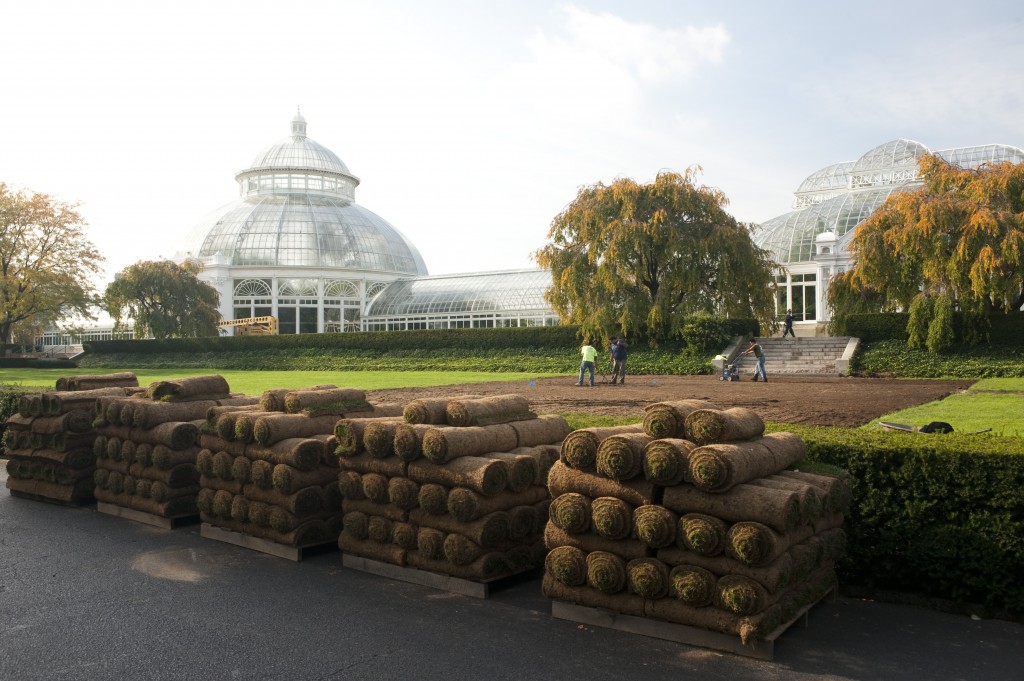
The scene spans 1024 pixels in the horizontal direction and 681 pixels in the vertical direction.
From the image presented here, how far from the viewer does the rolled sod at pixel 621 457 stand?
5586 millimetres

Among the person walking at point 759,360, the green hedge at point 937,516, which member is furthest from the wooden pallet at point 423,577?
the person walking at point 759,360

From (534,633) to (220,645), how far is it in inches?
85.3

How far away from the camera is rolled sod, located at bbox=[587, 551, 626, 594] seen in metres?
5.54

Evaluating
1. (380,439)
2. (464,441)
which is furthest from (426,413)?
(464,441)

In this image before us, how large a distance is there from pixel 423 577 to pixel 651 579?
7.08 ft

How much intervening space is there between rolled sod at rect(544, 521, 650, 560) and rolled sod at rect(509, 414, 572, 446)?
138 centimetres

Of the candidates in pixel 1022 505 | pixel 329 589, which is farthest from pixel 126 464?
pixel 1022 505

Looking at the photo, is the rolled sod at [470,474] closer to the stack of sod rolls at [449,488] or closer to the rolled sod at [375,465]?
the stack of sod rolls at [449,488]

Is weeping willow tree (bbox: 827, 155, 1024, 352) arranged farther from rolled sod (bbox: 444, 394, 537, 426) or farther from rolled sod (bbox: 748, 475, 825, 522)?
rolled sod (bbox: 748, 475, 825, 522)

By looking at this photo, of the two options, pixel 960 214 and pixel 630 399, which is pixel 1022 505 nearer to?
pixel 630 399

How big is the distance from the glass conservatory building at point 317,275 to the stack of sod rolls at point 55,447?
153 feet

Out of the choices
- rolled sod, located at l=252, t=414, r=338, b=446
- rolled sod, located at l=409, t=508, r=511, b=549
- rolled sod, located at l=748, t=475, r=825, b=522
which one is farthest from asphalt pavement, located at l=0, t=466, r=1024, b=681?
rolled sod, located at l=252, t=414, r=338, b=446

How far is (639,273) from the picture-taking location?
108 feet

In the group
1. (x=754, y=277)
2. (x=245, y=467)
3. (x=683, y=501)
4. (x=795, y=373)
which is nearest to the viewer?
(x=683, y=501)
